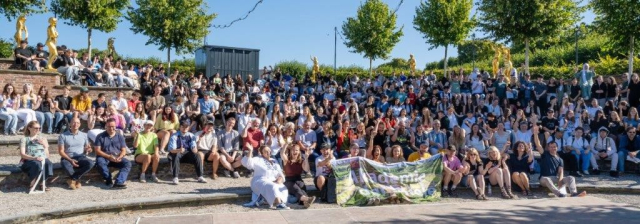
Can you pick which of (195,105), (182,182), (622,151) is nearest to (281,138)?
(182,182)

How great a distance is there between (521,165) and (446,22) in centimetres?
1836

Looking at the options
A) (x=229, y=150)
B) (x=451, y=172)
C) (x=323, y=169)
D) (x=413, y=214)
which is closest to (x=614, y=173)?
(x=451, y=172)

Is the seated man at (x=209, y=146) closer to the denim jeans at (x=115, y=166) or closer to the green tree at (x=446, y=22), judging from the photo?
the denim jeans at (x=115, y=166)

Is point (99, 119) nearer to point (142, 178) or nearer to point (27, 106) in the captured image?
point (27, 106)

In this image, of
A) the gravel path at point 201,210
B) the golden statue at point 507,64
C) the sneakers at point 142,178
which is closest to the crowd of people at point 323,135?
the sneakers at point 142,178

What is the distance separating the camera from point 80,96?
12953 millimetres

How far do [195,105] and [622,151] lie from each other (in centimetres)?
1057

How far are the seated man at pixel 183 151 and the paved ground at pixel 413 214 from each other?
64.7 inches

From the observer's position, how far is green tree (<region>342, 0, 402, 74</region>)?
30.2m

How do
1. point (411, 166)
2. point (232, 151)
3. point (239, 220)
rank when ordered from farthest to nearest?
point (232, 151), point (411, 166), point (239, 220)

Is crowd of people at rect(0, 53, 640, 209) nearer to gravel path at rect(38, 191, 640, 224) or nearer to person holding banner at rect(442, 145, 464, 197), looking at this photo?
person holding banner at rect(442, 145, 464, 197)

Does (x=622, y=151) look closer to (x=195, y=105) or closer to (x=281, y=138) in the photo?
(x=281, y=138)

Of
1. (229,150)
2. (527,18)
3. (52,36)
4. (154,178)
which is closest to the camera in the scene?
(154,178)

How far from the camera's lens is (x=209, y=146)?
1075 centimetres
